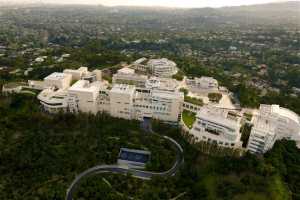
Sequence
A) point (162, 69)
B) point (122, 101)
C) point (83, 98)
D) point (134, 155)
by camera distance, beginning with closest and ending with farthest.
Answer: point (134, 155)
point (122, 101)
point (83, 98)
point (162, 69)

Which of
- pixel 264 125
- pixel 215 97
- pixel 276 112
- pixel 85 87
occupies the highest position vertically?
pixel 85 87

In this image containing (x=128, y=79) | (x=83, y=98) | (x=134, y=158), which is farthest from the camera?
(x=128, y=79)

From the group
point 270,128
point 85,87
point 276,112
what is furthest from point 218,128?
point 85,87

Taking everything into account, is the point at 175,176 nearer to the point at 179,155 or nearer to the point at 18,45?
the point at 179,155

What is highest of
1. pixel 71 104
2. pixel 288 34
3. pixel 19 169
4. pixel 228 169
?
pixel 288 34

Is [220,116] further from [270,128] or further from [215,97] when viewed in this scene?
[215,97]

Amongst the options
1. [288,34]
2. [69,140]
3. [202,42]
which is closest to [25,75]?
[69,140]

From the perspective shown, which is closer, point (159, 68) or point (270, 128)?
point (270, 128)
